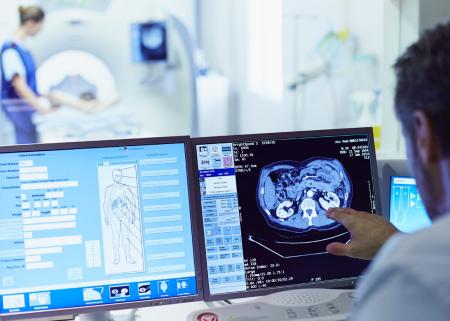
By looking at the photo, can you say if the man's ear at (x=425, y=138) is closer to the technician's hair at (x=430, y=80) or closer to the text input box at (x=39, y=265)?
the technician's hair at (x=430, y=80)

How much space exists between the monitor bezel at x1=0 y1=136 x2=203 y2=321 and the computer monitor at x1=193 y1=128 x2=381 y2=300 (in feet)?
0.06

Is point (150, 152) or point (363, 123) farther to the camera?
point (363, 123)

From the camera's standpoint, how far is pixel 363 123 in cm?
357

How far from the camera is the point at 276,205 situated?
1324 mm

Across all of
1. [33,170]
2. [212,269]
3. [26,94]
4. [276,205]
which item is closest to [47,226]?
[33,170]

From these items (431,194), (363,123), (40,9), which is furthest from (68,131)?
(431,194)

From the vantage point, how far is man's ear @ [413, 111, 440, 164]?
2.54 feet

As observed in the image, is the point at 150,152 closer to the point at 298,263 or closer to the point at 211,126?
the point at 298,263

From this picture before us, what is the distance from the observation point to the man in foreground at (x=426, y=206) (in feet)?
2.06

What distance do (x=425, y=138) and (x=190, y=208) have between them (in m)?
0.62

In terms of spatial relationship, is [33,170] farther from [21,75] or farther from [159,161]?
[21,75]

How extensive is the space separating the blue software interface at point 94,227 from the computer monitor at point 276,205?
0.20 feet

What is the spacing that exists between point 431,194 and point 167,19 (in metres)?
3.30

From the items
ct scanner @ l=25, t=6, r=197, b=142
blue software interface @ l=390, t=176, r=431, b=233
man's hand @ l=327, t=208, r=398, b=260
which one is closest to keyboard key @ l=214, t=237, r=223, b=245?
man's hand @ l=327, t=208, r=398, b=260
